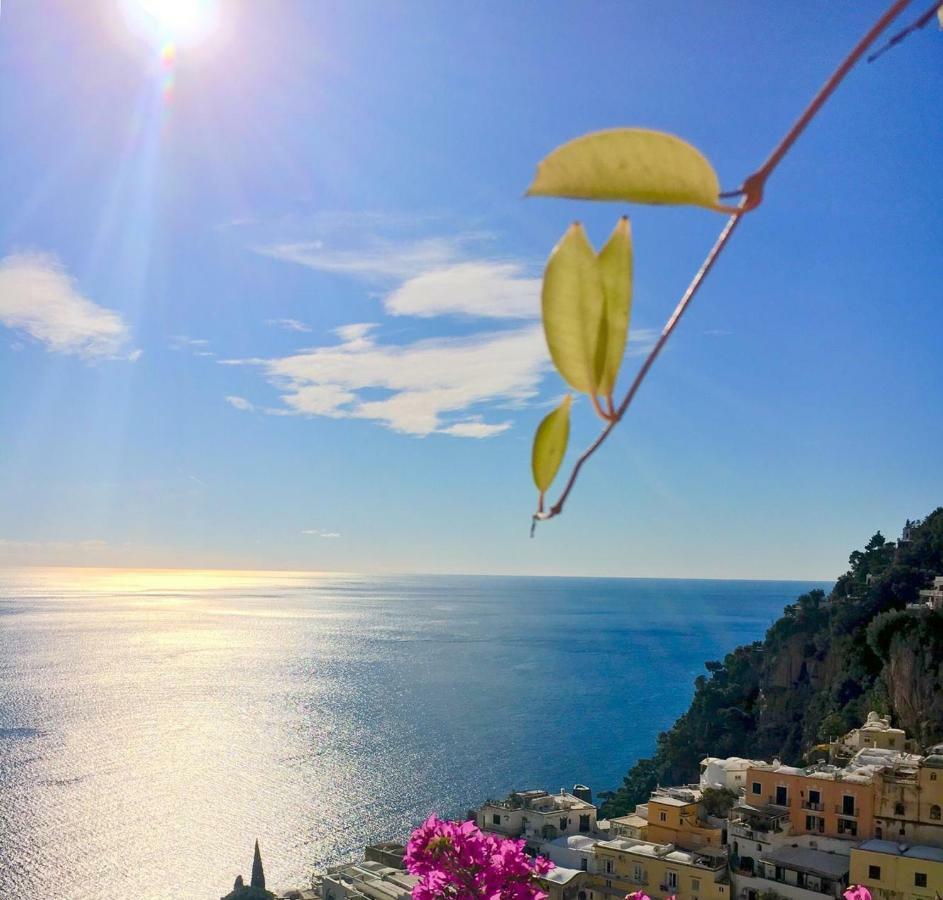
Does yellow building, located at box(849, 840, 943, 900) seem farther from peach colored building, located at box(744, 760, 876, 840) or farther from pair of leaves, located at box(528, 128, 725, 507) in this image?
pair of leaves, located at box(528, 128, 725, 507)

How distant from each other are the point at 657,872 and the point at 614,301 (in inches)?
424

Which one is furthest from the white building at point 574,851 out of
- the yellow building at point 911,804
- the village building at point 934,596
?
the village building at point 934,596

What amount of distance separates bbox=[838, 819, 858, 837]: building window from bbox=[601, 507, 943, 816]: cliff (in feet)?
13.6

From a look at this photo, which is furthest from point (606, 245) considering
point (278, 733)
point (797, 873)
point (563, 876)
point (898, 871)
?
point (278, 733)

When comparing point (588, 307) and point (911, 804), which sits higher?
point (588, 307)

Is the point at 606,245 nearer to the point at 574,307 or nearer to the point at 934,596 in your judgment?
the point at 574,307

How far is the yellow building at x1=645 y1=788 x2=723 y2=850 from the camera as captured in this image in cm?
1048

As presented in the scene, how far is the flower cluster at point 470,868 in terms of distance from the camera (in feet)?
5.42

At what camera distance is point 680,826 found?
10.7 metres

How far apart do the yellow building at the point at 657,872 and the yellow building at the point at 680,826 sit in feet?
0.81

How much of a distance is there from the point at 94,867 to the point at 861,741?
48.2ft

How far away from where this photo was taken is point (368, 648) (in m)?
48.8

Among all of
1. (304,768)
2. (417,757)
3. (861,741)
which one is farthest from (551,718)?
(861,741)

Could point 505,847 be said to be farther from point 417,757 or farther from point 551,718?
point 551,718
